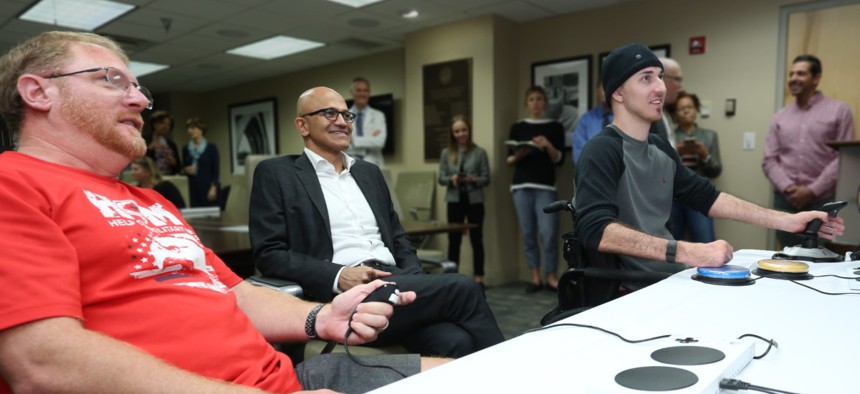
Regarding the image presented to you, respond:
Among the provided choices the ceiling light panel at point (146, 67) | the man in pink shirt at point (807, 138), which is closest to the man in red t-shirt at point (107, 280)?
the man in pink shirt at point (807, 138)

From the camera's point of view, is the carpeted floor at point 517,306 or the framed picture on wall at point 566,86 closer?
the carpeted floor at point 517,306

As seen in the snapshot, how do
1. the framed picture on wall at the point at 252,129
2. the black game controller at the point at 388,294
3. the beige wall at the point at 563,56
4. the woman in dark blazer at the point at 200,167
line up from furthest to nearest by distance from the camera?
Answer: the framed picture on wall at the point at 252,129 < the woman in dark blazer at the point at 200,167 < the beige wall at the point at 563,56 < the black game controller at the point at 388,294

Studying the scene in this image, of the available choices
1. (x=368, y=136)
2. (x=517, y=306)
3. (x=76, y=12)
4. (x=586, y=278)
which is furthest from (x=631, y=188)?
(x=76, y=12)

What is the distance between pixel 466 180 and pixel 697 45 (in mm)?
2008

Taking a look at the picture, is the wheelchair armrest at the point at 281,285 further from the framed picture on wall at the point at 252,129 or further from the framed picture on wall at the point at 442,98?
the framed picture on wall at the point at 252,129

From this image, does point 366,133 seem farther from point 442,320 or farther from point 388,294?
point 388,294

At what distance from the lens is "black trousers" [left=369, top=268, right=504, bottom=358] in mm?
1485

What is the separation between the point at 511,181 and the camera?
4.91 m

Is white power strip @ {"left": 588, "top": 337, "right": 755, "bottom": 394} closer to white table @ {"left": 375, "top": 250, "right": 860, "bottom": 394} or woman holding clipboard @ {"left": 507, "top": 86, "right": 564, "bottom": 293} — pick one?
white table @ {"left": 375, "top": 250, "right": 860, "bottom": 394}

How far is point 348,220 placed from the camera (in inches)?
72.9

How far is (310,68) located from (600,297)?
6154 millimetres

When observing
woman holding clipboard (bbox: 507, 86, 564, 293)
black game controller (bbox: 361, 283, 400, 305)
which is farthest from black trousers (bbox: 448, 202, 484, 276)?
black game controller (bbox: 361, 283, 400, 305)

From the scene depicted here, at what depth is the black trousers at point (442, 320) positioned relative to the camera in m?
1.49

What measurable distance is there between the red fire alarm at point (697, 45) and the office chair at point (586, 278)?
3.06 meters
